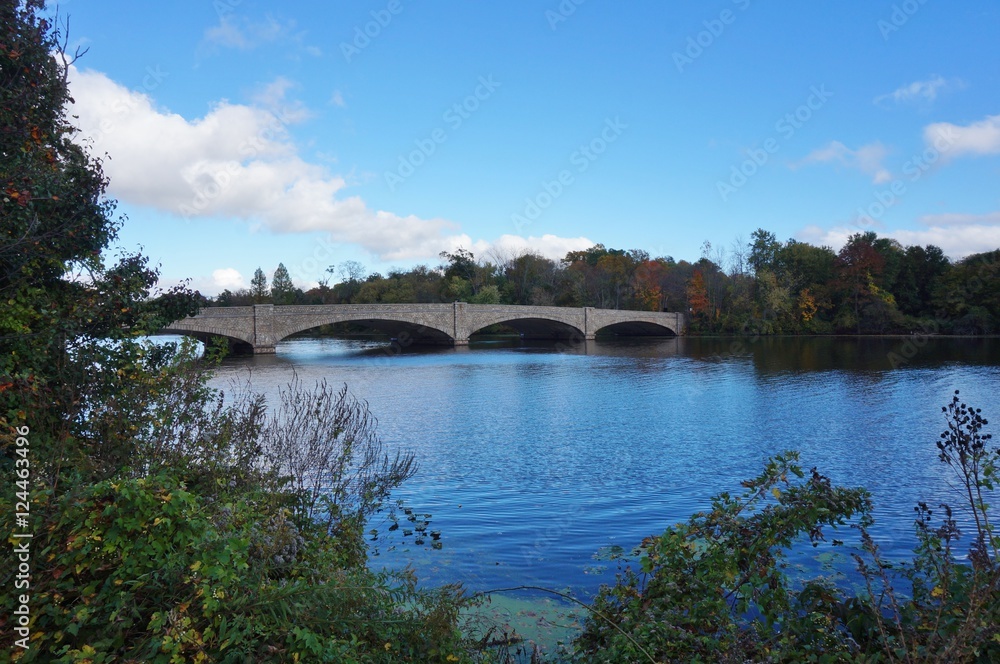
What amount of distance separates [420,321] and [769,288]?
3409cm

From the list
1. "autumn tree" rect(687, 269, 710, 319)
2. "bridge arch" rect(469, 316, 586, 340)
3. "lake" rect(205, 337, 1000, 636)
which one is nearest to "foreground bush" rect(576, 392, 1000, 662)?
"lake" rect(205, 337, 1000, 636)

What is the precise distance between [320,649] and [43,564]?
163 centimetres

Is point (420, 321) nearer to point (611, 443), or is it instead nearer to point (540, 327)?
point (540, 327)

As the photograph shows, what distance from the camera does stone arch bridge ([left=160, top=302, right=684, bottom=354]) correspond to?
Result: 3812cm

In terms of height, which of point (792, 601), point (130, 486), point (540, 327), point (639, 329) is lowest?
point (792, 601)

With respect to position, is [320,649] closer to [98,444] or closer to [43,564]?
[43,564]

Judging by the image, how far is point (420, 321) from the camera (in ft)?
152

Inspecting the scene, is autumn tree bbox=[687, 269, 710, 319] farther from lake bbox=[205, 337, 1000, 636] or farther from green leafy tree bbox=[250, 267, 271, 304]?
green leafy tree bbox=[250, 267, 271, 304]

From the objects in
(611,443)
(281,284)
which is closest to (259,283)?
(281,284)

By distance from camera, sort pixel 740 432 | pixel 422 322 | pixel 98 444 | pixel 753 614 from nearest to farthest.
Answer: pixel 753 614, pixel 98 444, pixel 740 432, pixel 422 322

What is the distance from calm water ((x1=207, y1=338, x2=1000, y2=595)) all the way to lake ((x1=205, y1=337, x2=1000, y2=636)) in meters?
0.04

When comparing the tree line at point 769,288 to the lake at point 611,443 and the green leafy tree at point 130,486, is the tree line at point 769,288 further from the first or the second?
the green leafy tree at point 130,486

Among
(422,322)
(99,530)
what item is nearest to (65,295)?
(99,530)

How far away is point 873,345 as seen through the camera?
4297 centimetres
